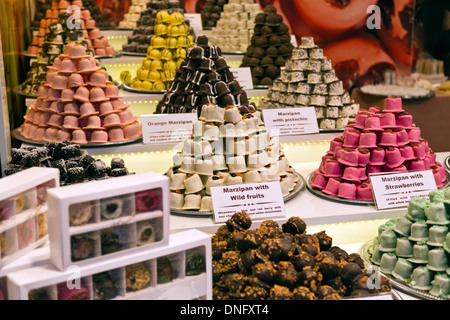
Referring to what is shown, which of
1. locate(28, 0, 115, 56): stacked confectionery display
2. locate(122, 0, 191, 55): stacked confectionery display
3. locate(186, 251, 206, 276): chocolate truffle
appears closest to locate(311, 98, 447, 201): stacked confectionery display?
locate(186, 251, 206, 276): chocolate truffle

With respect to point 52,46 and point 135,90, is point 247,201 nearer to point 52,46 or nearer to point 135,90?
point 135,90

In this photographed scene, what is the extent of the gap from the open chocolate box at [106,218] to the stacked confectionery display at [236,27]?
3269 millimetres

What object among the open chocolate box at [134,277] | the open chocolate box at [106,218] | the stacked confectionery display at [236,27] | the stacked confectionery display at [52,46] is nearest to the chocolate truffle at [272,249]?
the open chocolate box at [134,277]

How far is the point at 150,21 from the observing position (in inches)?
171

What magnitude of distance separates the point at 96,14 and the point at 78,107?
9.47 feet

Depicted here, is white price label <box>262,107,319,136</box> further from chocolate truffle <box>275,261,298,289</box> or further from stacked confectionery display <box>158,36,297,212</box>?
chocolate truffle <box>275,261,298,289</box>

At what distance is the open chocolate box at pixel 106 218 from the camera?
1.14m

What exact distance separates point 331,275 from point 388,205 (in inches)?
28.7

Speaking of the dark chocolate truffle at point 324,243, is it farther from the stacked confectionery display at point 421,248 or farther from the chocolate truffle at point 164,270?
the chocolate truffle at point 164,270

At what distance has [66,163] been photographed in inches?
78.3

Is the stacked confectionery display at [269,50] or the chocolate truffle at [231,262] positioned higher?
the stacked confectionery display at [269,50]

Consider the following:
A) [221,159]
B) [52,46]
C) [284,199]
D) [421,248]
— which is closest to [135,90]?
[52,46]

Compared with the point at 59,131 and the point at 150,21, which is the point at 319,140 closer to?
Answer: the point at 59,131
